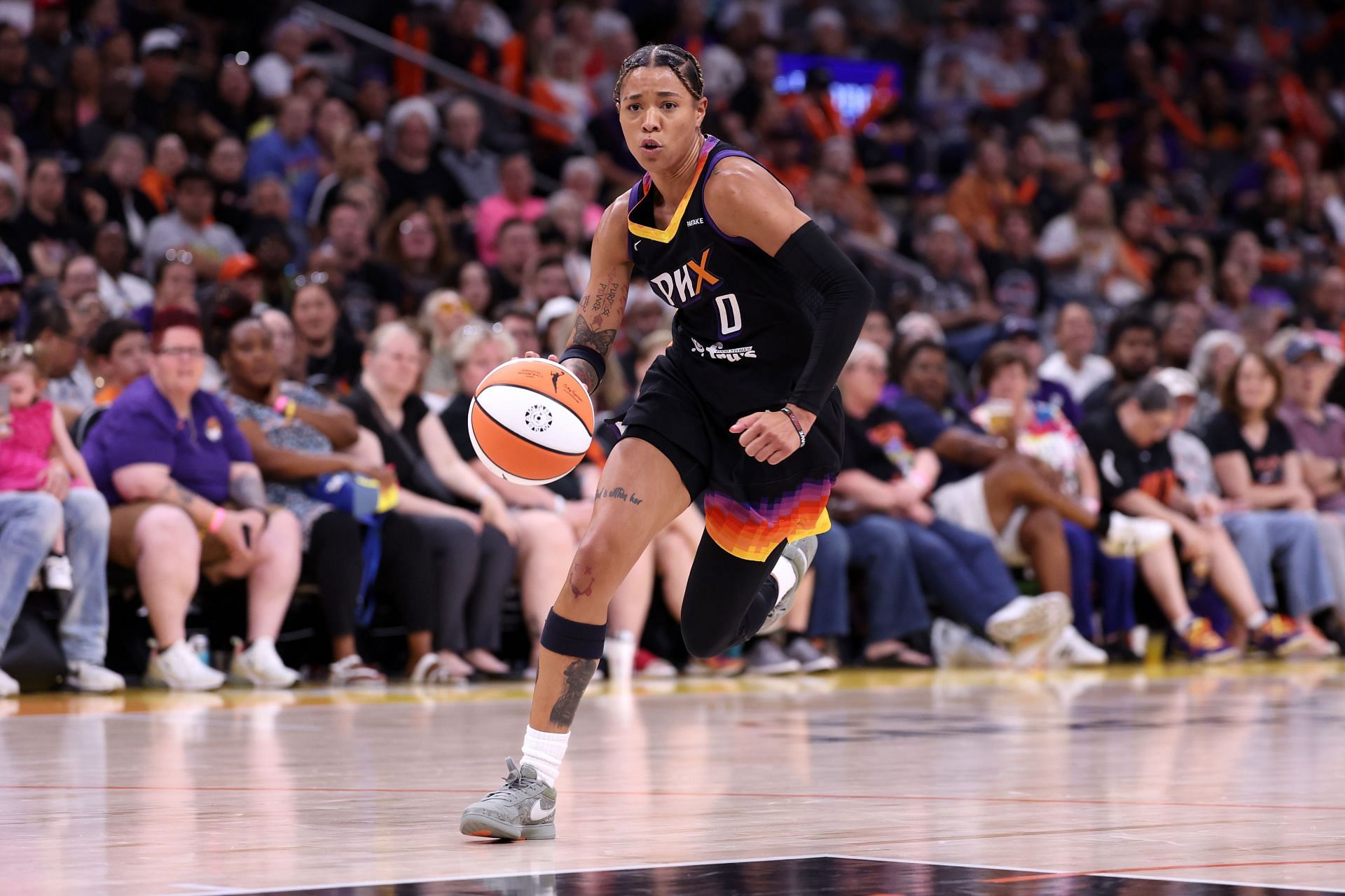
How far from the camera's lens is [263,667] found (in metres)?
8.20

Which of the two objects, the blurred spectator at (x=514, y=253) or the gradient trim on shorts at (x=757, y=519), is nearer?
the gradient trim on shorts at (x=757, y=519)

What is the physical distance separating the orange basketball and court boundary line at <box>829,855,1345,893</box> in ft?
4.01

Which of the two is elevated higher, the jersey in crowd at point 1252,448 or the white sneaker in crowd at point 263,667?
the jersey in crowd at point 1252,448

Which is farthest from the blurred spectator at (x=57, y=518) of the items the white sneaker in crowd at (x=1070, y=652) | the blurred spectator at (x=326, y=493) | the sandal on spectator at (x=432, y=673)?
the white sneaker in crowd at (x=1070, y=652)

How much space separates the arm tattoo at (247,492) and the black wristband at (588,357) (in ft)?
13.4

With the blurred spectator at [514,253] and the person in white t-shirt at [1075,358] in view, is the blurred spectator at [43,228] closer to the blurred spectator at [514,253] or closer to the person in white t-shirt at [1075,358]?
the blurred spectator at [514,253]

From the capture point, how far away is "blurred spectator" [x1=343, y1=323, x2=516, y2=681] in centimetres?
881

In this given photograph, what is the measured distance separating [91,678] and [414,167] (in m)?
5.76

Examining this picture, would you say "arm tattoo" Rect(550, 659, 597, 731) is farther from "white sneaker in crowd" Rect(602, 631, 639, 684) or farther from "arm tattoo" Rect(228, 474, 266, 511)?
"white sneaker in crowd" Rect(602, 631, 639, 684)

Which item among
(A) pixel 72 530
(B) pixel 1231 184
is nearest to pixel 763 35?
(B) pixel 1231 184

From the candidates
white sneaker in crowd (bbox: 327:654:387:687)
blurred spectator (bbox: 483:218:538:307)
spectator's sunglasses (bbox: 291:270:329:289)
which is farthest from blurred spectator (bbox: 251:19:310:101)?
white sneaker in crowd (bbox: 327:654:387:687)

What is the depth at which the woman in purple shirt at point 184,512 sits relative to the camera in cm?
790

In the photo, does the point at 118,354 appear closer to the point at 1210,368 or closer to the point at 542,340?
the point at 542,340

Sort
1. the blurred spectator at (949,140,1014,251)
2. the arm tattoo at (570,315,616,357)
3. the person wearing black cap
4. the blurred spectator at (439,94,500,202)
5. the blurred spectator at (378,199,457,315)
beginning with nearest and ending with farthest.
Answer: the arm tattoo at (570,315,616,357) < the person wearing black cap < the blurred spectator at (378,199,457,315) < the blurred spectator at (439,94,500,202) < the blurred spectator at (949,140,1014,251)
